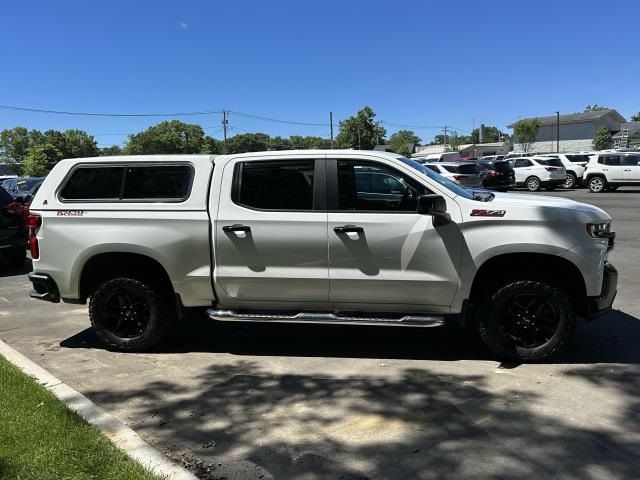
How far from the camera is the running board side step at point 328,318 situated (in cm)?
485

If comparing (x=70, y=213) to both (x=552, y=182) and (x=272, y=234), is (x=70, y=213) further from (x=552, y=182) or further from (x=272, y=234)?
(x=552, y=182)

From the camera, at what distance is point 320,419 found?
404 centimetres

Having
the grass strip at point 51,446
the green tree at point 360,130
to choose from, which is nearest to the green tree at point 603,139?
the green tree at point 360,130

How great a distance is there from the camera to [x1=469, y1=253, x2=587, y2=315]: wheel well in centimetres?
484

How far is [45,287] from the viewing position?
5570 millimetres

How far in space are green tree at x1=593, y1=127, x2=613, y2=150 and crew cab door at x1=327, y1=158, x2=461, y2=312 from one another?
6899 centimetres

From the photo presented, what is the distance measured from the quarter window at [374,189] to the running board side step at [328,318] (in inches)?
36.9

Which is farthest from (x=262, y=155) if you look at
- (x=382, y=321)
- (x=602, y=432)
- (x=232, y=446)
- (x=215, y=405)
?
(x=602, y=432)

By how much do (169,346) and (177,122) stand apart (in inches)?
4748

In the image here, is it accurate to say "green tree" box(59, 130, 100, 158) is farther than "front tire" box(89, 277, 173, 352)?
Yes

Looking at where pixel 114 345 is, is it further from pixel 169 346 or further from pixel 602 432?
pixel 602 432

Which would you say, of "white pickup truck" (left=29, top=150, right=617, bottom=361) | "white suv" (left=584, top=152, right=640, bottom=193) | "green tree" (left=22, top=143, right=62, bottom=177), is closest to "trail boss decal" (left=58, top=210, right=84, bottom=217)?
"white pickup truck" (left=29, top=150, right=617, bottom=361)

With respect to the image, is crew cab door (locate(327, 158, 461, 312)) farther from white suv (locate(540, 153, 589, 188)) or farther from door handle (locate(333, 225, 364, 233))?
white suv (locate(540, 153, 589, 188))

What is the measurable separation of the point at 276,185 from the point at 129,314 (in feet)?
6.32
